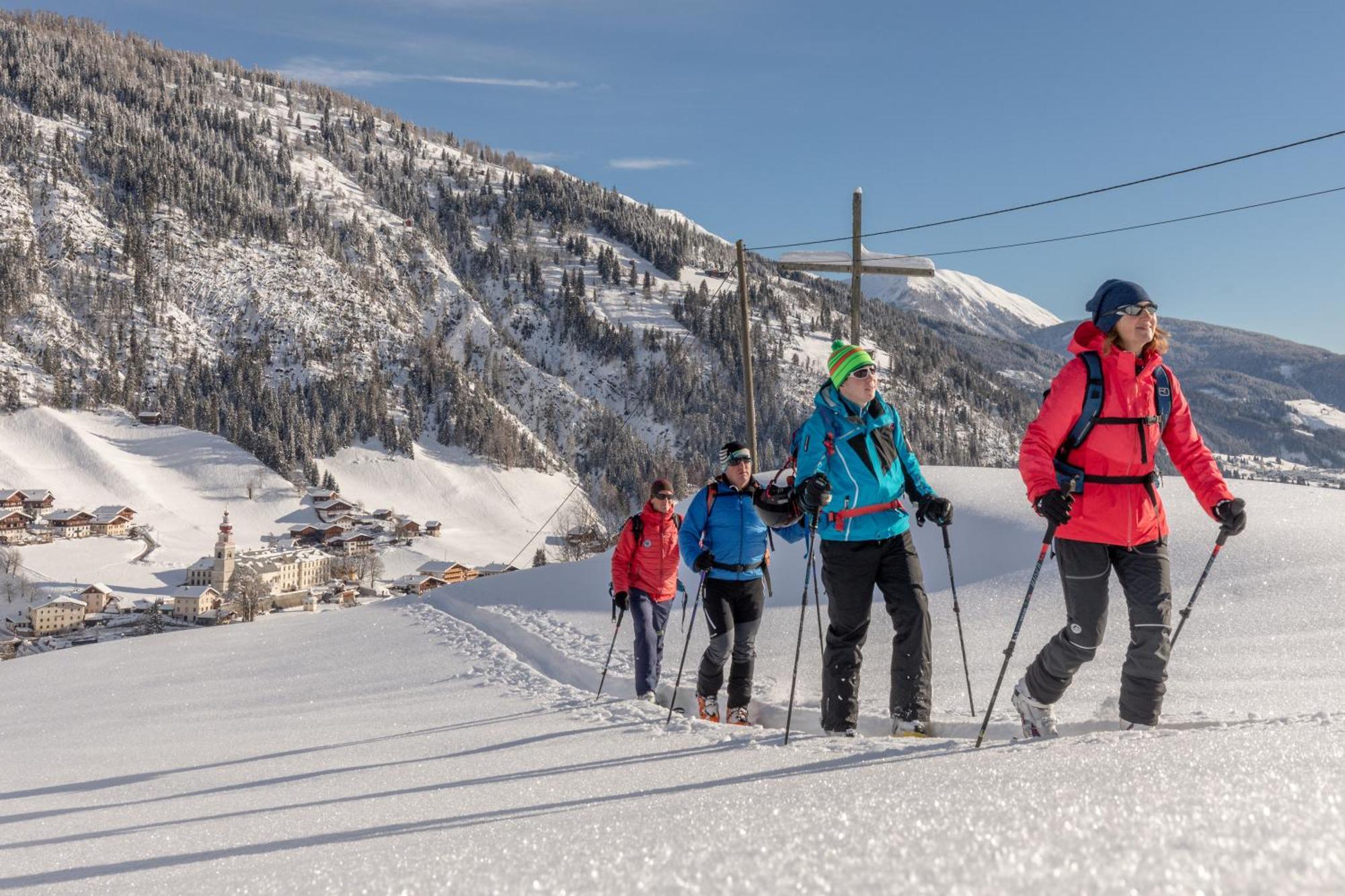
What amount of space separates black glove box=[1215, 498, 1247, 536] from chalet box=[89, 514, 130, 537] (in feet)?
331

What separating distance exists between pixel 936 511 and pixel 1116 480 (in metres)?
0.98

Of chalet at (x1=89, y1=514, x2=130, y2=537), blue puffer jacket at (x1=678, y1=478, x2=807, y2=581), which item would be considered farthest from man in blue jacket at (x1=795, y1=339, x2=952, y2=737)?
chalet at (x1=89, y1=514, x2=130, y2=537)

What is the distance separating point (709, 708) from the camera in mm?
5988

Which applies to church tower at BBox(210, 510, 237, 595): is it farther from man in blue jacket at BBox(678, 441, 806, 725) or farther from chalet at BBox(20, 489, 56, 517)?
man in blue jacket at BBox(678, 441, 806, 725)

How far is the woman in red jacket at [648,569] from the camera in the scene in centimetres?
666

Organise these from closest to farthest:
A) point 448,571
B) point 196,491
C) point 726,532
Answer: point 726,532, point 448,571, point 196,491

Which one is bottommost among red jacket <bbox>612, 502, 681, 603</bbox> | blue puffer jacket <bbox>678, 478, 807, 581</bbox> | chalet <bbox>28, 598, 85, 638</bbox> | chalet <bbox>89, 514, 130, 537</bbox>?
chalet <bbox>28, 598, 85, 638</bbox>

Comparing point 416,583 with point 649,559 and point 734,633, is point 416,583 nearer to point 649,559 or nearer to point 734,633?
point 649,559

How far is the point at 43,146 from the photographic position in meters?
137

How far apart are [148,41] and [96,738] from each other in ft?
807

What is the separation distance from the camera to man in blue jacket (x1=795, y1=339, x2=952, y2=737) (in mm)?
4270

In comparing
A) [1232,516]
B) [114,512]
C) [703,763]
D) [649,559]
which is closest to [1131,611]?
[1232,516]

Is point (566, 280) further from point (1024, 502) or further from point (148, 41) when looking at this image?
point (1024, 502)

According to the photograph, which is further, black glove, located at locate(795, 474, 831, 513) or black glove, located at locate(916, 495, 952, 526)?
black glove, located at locate(916, 495, 952, 526)
